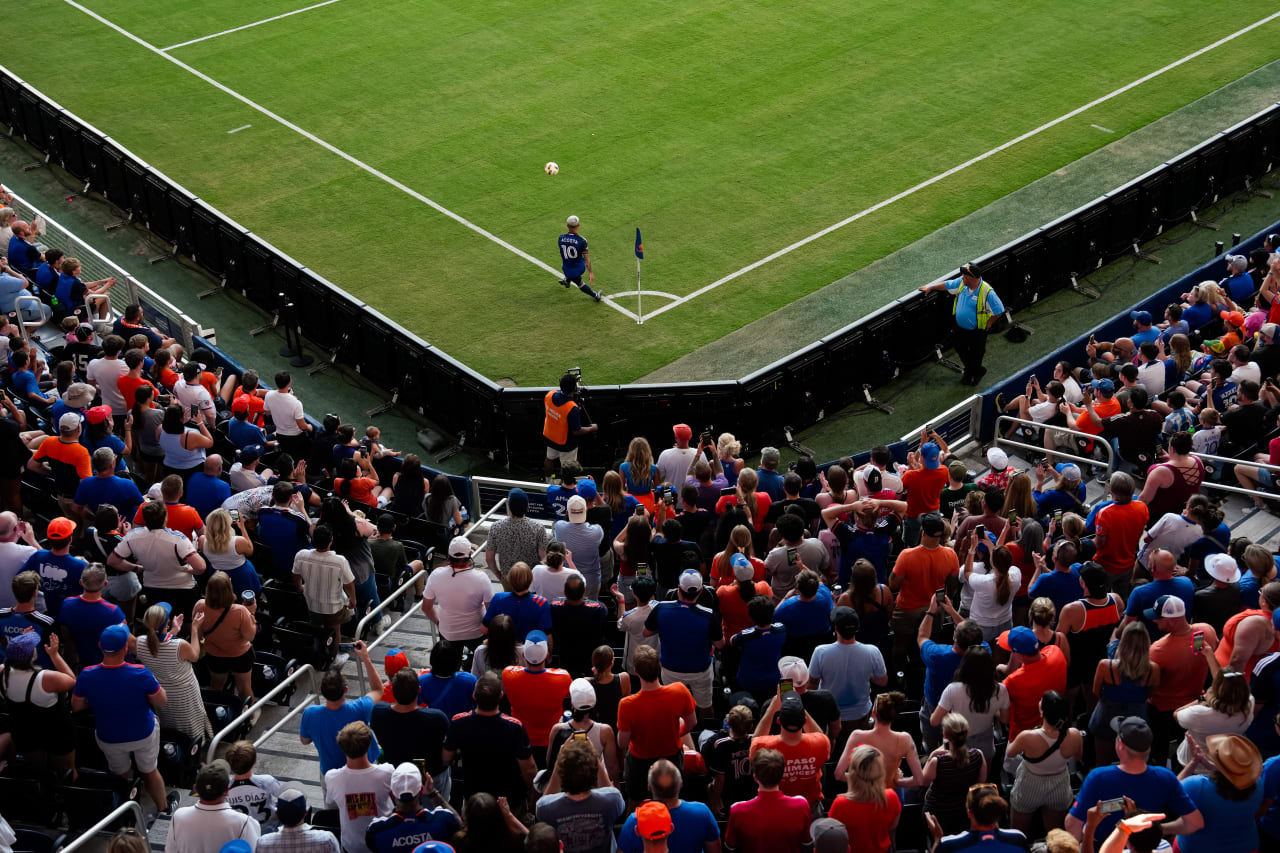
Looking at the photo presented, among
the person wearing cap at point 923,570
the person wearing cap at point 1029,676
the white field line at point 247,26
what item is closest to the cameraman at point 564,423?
the person wearing cap at point 923,570

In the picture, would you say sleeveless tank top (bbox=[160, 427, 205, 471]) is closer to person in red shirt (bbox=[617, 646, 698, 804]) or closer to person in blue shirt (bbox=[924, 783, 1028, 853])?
person in red shirt (bbox=[617, 646, 698, 804])

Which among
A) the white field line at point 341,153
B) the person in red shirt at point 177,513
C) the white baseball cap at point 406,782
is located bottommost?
the white field line at point 341,153

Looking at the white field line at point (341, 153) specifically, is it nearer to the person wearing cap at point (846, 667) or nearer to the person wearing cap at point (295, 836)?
the person wearing cap at point (846, 667)

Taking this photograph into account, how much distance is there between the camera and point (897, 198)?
82.2 ft

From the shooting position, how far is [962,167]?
2588 cm

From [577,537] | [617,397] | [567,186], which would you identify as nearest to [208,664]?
[577,537]

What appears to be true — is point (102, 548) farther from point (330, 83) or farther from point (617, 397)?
point (330, 83)

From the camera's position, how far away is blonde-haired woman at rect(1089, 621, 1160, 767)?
10.7 meters

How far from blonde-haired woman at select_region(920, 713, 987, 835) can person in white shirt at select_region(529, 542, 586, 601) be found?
11.5 ft

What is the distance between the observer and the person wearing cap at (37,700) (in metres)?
11.0

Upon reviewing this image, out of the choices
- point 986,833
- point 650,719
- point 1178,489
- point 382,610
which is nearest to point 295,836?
point 650,719

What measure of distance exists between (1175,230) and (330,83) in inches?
629

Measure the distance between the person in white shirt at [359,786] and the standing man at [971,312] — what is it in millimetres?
12403

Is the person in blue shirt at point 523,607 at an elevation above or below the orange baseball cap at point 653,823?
below
